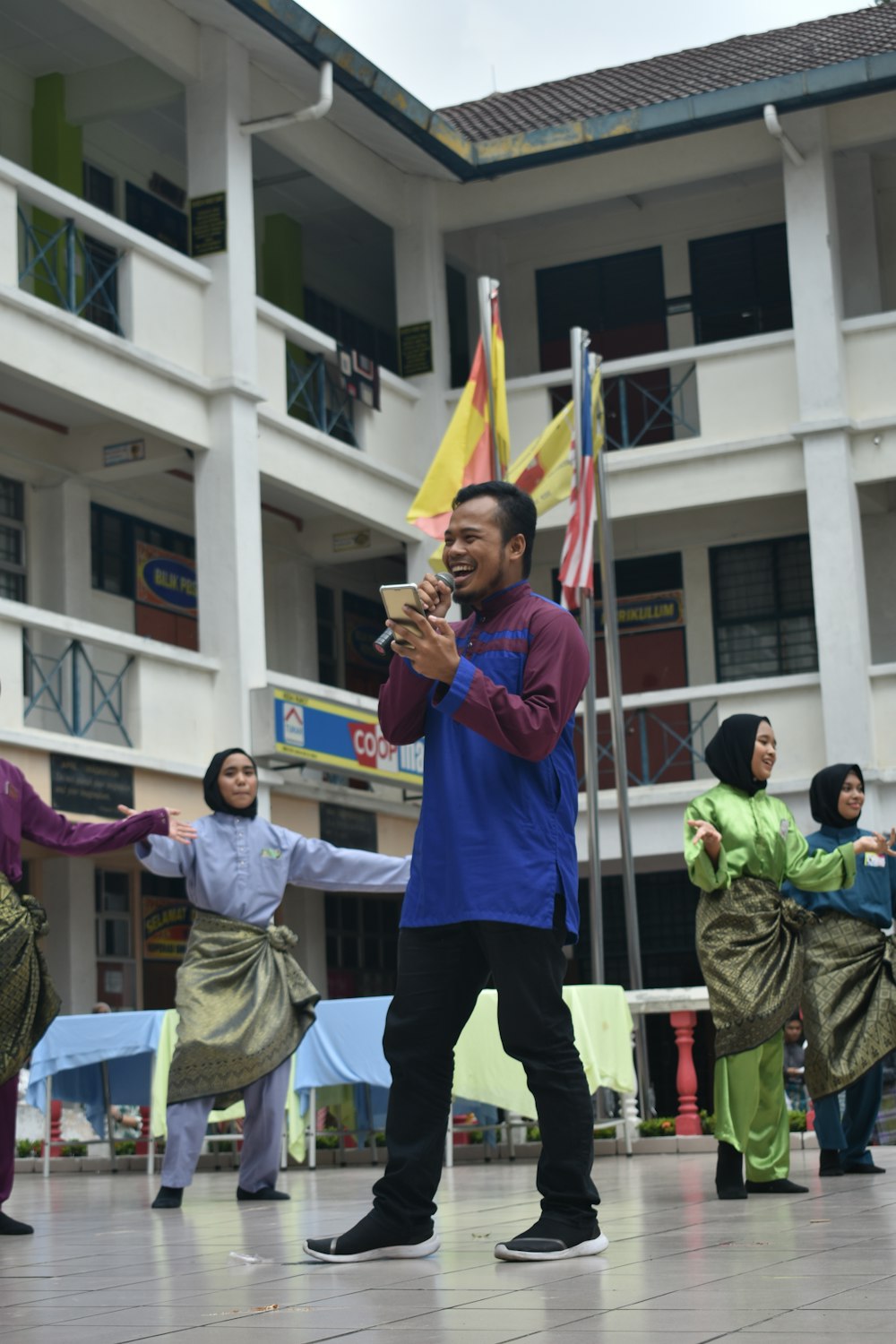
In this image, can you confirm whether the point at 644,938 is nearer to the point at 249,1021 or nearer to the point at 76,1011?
the point at 76,1011

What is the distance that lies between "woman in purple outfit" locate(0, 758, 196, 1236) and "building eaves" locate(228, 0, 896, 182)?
37.8 ft

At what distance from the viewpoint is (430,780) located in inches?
216

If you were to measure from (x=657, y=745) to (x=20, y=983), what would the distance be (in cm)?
1430

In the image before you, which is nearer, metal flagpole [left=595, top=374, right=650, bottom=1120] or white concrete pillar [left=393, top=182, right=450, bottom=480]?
metal flagpole [left=595, top=374, right=650, bottom=1120]

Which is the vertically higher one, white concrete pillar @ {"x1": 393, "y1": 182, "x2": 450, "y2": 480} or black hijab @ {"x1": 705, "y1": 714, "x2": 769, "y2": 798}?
white concrete pillar @ {"x1": 393, "y1": 182, "x2": 450, "y2": 480}

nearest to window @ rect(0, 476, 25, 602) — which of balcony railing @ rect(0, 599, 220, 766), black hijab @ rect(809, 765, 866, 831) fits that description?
balcony railing @ rect(0, 599, 220, 766)

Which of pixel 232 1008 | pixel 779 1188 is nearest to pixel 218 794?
pixel 232 1008

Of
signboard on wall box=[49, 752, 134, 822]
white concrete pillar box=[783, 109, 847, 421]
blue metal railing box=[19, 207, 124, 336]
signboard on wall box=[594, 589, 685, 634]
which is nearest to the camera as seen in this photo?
signboard on wall box=[49, 752, 134, 822]

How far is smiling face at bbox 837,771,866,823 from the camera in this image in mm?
8656

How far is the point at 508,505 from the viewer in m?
5.62

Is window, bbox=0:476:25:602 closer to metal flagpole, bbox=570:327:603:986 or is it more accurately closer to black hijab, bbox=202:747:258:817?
metal flagpole, bbox=570:327:603:986

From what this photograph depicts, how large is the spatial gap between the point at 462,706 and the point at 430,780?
487 millimetres

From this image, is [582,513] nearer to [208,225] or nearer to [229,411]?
[229,411]

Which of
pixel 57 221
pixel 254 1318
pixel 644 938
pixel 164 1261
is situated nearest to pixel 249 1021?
pixel 164 1261
